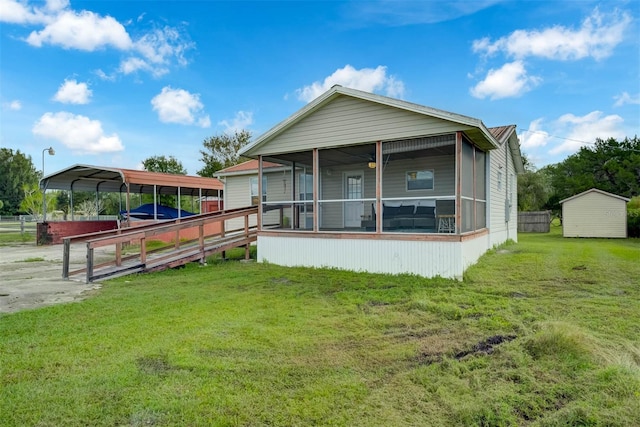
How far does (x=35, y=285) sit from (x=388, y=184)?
9.54m

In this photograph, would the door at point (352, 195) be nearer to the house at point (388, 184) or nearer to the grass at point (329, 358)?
the house at point (388, 184)

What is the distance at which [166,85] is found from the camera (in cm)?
1919

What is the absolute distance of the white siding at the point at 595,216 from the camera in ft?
58.5

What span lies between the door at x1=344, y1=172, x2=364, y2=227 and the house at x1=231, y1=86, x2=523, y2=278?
36mm

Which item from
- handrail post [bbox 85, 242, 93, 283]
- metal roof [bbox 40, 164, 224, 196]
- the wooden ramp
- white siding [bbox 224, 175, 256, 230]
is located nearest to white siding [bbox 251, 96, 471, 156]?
the wooden ramp

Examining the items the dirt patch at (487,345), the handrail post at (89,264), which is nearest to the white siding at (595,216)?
the dirt patch at (487,345)

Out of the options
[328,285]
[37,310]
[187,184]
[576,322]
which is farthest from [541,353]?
[187,184]

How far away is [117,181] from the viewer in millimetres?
17297

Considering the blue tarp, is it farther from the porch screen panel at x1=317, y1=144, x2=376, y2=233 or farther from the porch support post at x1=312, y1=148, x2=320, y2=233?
the porch support post at x1=312, y1=148, x2=320, y2=233

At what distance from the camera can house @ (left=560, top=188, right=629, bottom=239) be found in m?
17.8

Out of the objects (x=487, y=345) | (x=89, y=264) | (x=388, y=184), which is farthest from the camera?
(x=388, y=184)

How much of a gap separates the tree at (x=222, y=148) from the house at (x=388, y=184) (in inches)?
982

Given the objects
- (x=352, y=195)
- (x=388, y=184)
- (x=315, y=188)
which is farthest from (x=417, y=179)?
(x=315, y=188)

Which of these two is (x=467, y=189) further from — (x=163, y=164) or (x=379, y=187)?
(x=163, y=164)
